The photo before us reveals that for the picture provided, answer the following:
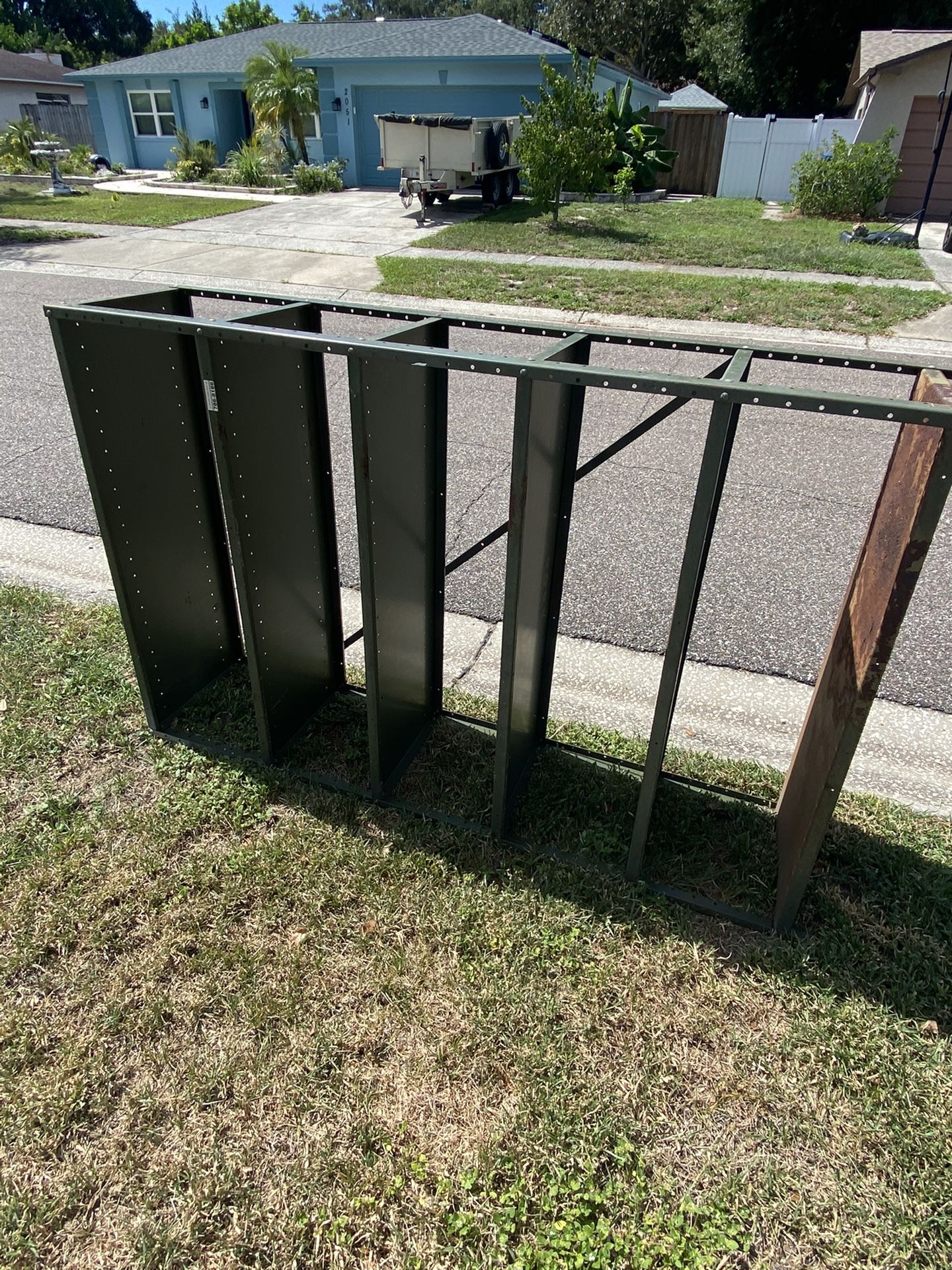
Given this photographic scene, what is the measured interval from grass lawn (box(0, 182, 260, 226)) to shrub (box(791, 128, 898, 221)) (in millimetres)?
12395

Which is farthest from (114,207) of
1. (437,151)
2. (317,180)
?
(437,151)

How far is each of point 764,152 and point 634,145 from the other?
4149mm

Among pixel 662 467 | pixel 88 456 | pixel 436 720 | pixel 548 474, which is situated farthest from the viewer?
pixel 662 467

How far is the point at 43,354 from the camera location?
8.11 m

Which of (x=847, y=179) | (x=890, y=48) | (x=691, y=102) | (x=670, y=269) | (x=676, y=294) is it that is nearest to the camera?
(x=676, y=294)

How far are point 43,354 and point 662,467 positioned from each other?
6.18 m

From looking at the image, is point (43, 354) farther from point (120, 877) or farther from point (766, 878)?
point (766, 878)

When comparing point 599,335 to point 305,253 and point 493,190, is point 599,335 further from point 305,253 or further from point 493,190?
point 493,190

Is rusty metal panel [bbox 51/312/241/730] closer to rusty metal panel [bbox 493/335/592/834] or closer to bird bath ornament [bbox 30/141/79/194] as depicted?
rusty metal panel [bbox 493/335/592/834]

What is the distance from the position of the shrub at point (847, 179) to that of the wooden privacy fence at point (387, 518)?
58.9 feet

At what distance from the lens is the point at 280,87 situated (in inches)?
918

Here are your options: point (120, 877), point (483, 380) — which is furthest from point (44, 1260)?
point (483, 380)

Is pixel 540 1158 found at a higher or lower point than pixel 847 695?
lower

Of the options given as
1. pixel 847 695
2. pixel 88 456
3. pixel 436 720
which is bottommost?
pixel 436 720
